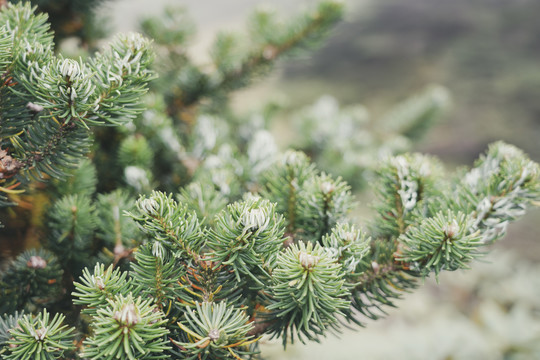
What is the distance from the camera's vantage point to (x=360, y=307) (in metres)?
0.44

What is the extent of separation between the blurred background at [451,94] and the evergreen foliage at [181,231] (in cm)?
45

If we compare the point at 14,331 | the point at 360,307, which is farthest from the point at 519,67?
the point at 14,331

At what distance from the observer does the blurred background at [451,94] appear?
4.10 ft

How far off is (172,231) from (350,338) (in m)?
1.18

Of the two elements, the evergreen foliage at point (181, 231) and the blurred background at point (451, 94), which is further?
the blurred background at point (451, 94)

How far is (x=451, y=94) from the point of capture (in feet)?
9.44

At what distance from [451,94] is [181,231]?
2950 millimetres

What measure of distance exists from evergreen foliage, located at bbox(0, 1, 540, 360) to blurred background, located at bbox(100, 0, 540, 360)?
1.47 ft

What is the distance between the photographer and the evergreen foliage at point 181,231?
0.36m

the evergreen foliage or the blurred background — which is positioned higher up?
the evergreen foliage

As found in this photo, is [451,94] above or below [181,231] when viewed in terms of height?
below

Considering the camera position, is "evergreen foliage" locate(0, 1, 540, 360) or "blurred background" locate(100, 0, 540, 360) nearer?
"evergreen foliage" locate(0, 1, 540, 360)

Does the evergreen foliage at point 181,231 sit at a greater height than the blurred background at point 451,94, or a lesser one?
greater

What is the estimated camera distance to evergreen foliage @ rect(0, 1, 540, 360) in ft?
1.19
